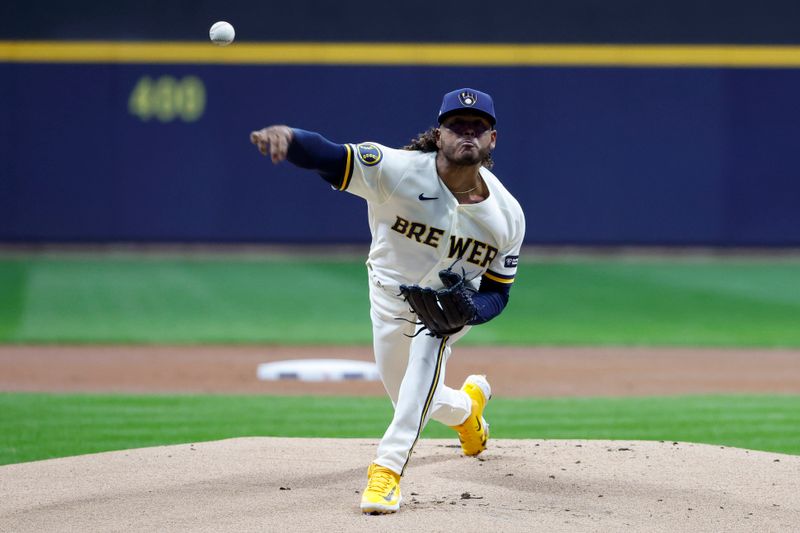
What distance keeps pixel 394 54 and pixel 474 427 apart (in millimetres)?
13463

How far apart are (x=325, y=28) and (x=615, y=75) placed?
4.71m

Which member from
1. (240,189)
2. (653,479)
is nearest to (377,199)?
(653,479)

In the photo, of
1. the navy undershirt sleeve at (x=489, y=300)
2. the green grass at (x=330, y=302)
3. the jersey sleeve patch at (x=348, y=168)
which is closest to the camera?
the jersey sleeve patch at (x=348, y=168)

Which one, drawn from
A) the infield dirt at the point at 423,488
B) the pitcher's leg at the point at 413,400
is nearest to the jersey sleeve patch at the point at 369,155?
the pitcher's leg at the point at 413,400

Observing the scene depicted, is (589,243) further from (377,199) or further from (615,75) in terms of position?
(377,199)

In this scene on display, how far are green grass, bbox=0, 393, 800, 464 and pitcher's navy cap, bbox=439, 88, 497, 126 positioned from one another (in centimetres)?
271

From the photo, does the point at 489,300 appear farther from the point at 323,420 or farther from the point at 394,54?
the point at 394,54

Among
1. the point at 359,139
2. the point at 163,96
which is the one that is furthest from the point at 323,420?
the point at 163,96

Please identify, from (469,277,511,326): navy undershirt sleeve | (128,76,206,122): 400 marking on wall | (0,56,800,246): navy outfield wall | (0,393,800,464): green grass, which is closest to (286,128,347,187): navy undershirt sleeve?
(469,277,511,326): navy undershirt sleeve

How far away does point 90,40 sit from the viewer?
1842 centimetres

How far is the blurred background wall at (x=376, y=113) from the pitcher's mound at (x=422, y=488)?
12650mm

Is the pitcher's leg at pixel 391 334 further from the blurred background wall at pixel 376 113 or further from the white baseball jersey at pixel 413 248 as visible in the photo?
the blurred background wall at pixel 376 113

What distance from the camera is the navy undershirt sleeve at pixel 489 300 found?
5000 millimetres

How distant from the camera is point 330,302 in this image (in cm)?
1409
